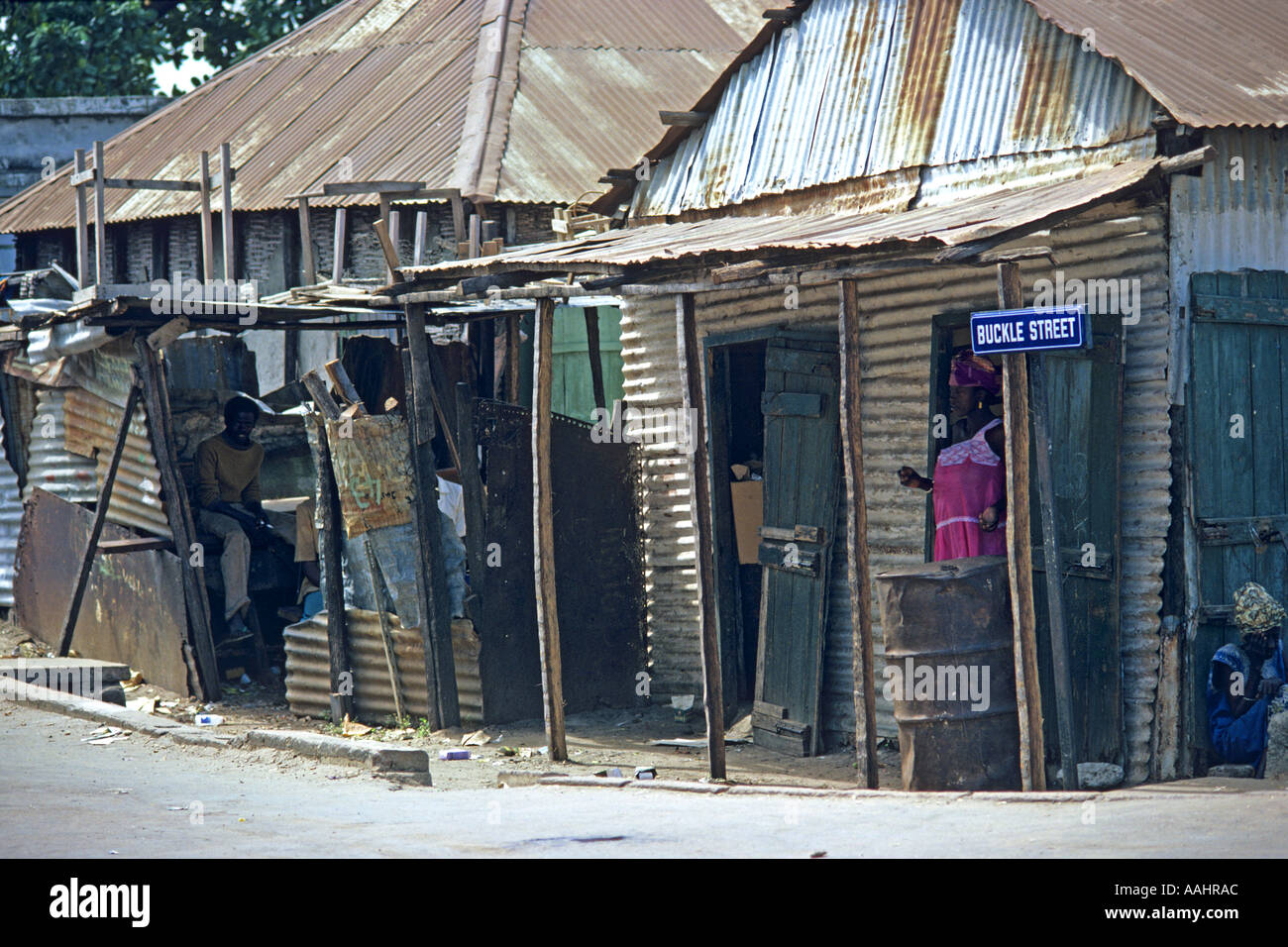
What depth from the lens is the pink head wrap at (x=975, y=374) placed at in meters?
8.61

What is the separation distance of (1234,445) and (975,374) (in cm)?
144

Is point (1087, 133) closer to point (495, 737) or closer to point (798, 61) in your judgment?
point (798, 61)

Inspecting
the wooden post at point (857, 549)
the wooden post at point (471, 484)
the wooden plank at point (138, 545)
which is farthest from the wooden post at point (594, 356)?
the wooden post at point (857, 549)

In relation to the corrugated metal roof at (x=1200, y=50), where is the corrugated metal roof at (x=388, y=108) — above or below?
above

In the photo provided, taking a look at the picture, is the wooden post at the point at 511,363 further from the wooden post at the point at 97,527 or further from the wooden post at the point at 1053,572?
A: the wooden post at the point at 1053,572

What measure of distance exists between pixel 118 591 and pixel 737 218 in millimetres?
5656

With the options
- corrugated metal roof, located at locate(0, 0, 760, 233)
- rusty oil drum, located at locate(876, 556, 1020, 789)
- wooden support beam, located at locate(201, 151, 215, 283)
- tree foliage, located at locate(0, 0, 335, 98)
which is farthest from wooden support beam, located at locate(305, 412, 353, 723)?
tree foliage, located at locate(0, 0, 335, 98)

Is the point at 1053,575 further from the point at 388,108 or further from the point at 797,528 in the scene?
the point at 388,108

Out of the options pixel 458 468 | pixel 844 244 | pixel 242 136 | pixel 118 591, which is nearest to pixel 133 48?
pixel 242 136

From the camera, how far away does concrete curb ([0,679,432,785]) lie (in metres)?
8.64

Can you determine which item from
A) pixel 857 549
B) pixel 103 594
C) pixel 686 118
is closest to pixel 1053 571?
pixel 857 549

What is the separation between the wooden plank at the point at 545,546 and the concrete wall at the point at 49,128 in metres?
13.7

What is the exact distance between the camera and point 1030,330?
6969 millimetres

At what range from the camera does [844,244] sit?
7328mm
